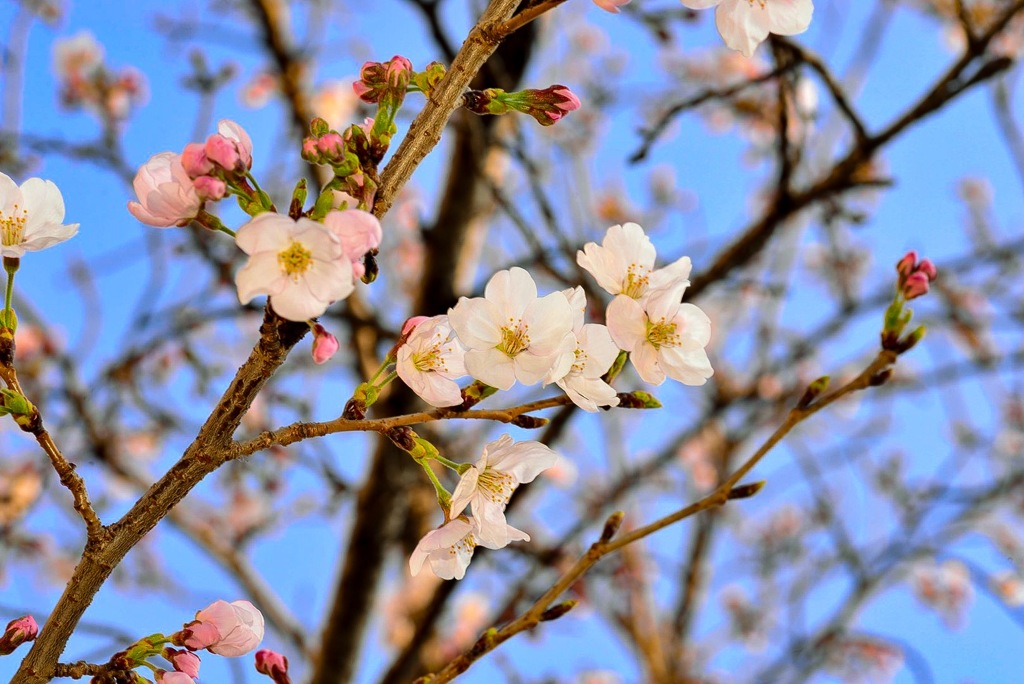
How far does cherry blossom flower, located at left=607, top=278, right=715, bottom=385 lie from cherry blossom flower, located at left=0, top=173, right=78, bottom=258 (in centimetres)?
59

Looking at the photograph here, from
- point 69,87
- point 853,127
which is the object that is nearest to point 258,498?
point 69,87

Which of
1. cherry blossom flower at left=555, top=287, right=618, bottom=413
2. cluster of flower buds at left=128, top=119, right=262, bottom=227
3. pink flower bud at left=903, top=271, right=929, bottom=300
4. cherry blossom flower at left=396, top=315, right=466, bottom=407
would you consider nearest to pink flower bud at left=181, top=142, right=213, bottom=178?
cluster of flower buds at left=128, top=119, right=262, bottom=227

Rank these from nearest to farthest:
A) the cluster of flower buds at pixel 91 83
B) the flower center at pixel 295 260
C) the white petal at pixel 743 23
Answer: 1. the flower center at pixel 295 260
2. the white petal at pixel 743 23
3. the cluster of flower buds at pixel 91 83

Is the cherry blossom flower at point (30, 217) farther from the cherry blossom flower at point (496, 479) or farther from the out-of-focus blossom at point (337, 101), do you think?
the out-of-focus blossom at point (337, 101)

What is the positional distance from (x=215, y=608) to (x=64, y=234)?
1.39 feet

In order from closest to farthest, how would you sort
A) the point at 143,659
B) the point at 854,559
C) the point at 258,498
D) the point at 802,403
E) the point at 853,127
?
the point at 143,659, the point at 802,403, the point at 853,127, the point at 854,559, the point at 258,498

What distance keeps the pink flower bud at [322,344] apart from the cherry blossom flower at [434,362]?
9cm

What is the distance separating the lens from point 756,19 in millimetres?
881

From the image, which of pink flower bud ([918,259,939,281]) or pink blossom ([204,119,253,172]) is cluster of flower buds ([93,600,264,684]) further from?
pink flower bud ([918,259,939,281])

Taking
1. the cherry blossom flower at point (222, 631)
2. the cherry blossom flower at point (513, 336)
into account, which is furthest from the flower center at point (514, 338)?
the cherry blossom flower at point (222, 631)

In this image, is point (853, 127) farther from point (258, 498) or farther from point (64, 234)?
point (258, 498)

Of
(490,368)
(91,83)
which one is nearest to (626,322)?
(490,368)

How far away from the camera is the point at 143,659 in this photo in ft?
2.60

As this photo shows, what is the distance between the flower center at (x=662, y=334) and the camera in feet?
2.78
